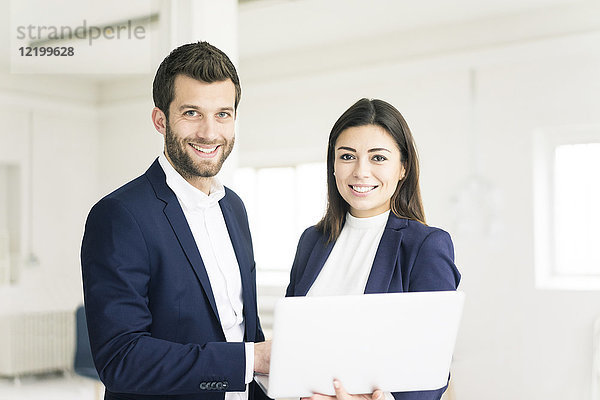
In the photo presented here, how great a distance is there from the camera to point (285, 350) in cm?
135

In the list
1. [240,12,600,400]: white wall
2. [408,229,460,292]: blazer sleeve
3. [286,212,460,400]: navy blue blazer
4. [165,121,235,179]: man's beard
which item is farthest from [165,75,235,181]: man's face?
[240,12,600,400]: white wall

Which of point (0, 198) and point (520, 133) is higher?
point (520, 133)

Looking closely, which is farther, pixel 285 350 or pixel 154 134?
pixel 154 134

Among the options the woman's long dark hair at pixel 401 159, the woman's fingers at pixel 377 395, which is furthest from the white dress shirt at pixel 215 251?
the woman's fingers at pixel 377 395

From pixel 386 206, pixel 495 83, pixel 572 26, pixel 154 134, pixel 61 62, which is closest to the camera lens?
pixel 386 206

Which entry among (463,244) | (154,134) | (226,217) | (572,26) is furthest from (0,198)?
(572,26)

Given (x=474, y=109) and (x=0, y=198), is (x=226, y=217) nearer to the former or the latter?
(x=0, y=198)

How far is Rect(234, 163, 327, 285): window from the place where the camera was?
17.6ft

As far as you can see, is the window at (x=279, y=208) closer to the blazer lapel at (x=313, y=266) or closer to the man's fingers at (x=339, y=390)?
the blazer lapel at (x=313, y=266)

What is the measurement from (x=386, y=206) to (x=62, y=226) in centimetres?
147

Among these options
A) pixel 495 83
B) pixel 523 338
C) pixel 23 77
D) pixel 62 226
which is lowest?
pixel 523 338

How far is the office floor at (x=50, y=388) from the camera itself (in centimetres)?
242

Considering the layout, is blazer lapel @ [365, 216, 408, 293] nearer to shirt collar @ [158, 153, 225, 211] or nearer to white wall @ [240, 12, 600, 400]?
shirt collar @ [158, 153, 225, 211]

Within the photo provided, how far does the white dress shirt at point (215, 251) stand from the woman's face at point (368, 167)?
1.09ft
